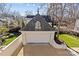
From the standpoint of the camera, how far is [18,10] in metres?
2.45

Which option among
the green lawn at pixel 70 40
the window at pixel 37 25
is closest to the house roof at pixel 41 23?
the window at pixel 37 25

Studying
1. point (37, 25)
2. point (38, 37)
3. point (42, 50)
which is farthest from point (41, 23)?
point (42, 50)

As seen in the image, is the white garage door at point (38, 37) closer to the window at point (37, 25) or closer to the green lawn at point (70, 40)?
the window at point (37, 25)

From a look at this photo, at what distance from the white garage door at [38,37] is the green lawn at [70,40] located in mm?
178

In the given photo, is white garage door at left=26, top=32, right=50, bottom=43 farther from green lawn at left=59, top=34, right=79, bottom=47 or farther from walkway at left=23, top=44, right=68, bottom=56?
green lawn at left=59, top=34, right=79, bottom=47

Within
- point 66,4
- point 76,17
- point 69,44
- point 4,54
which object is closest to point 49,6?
point 66,4

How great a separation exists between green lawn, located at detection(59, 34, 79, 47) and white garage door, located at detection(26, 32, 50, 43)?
0.18 meters

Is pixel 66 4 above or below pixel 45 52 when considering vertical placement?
above

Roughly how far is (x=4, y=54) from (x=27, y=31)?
1.30ft

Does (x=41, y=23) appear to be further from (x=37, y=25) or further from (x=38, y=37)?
(x=38, y=37)

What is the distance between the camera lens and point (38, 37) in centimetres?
250

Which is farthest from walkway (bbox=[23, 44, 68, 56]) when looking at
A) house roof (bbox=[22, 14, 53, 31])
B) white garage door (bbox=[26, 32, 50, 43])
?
house roof (bbox=[22, 14, 53, 31])

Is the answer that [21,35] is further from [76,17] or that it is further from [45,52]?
[76,17]

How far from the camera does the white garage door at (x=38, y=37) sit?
8.10ft
